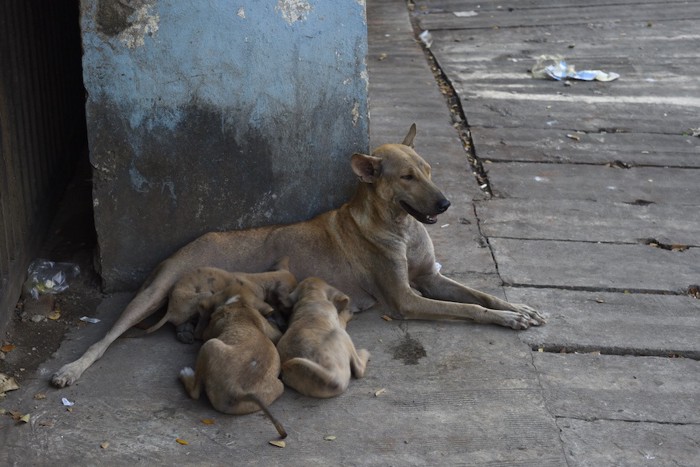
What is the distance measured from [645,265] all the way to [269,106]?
9.65 ft

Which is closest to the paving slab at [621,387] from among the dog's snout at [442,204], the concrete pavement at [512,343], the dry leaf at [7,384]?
the concrete pavement at [512,343]

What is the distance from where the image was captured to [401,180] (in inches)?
236

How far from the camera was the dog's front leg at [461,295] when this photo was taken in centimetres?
598

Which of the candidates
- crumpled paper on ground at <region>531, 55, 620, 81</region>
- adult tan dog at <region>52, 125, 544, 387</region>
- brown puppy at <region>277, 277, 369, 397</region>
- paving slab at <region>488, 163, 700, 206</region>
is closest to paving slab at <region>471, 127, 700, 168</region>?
paving slab at <region>488, 163, 700, 206</region>

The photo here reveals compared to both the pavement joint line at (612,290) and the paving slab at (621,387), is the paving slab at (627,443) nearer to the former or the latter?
the paving slab at (621,387)

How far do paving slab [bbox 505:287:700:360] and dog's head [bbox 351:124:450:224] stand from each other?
0.95 metres

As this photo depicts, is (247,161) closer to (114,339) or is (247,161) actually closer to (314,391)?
(114,339)

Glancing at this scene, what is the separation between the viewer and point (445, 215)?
24.6 feet

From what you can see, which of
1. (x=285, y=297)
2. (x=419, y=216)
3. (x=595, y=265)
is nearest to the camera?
→ (x=285, y=297)

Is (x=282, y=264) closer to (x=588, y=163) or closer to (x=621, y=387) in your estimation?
(x=621, y=387)

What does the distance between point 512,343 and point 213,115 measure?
2386 millimetres

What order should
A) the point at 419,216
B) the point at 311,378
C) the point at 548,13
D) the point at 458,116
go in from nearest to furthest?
the point at 311,378 → the point at 419,216 → the point at 458,116 → the point at 548,13

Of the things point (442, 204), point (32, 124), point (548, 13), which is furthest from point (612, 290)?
point (548, 13)

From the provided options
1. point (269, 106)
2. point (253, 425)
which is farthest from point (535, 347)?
point (269, 106)
